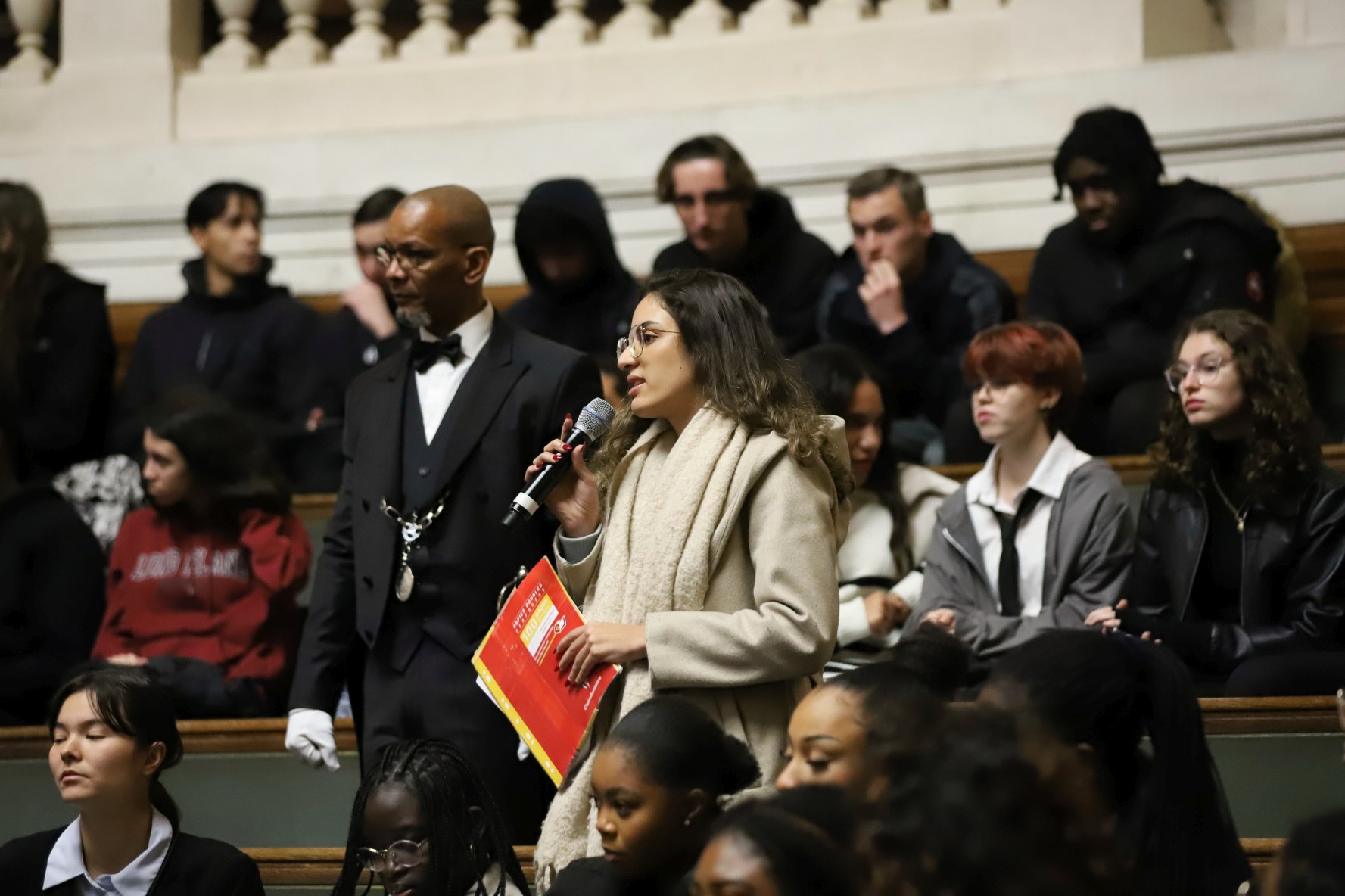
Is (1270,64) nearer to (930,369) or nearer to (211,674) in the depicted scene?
(930,369)

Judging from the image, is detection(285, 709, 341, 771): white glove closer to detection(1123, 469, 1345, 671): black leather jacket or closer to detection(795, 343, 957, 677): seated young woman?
detection(795, 343, 957, 677): seated young woman

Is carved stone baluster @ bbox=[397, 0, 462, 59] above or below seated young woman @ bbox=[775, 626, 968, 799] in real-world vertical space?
above

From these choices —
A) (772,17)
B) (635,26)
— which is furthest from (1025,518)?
(635,26)

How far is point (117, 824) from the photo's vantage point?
133 inches

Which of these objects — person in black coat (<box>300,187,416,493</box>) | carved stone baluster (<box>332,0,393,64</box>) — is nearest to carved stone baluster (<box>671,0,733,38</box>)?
carved stone baluster (<box>332,0,393,64</box>)

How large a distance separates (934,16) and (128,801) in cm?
446

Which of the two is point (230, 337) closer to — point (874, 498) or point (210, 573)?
point (210, 573)

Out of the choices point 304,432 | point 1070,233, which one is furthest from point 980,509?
point 304,432

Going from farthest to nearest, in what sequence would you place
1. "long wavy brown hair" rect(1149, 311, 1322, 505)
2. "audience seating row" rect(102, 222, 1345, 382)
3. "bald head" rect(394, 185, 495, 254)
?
"audience seating row" rect(102, 222, 1345, 382), "long wavy brown hair" rect(1149, 311, 1322, 505), "bald head" rect(394, 185, 495, 254)

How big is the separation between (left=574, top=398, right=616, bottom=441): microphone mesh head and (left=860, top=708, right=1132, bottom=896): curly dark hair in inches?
48.8

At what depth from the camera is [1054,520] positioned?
4188 mm

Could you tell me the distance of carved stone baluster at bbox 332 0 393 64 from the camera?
24.7ft

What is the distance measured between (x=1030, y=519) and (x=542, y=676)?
1523 millimetres

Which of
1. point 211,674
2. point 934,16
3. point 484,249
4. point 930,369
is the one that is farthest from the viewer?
point 934,16
